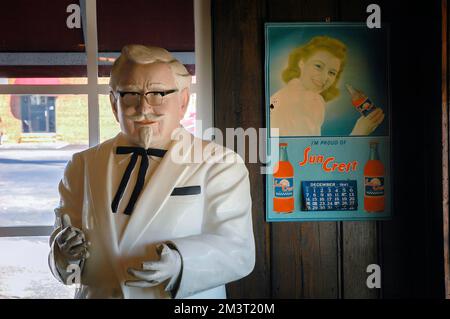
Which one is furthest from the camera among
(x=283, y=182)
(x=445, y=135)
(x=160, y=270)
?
(x=283, y=182)

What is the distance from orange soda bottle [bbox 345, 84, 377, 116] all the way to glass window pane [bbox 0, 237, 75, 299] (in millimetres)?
1466

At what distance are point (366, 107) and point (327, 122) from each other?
6.9 inches

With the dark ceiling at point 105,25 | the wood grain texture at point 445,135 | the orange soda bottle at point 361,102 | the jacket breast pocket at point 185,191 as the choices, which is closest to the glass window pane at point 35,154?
the dark ceiling at point 105,25

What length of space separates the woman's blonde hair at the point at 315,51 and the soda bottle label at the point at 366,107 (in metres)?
0.11

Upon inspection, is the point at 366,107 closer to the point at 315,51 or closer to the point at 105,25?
the point at 315,51

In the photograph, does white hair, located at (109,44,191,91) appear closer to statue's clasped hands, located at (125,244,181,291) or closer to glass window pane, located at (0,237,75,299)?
statue's clasped hands, located at (125,244,181,291)

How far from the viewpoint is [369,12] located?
1942mm

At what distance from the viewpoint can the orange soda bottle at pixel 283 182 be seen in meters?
1.95

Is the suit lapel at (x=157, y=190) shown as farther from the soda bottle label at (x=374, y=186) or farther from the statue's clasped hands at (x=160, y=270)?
the soda bottle label at (x=374, y=186)

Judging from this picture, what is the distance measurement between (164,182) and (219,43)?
78 cm

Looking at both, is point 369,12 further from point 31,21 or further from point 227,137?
point 31,21

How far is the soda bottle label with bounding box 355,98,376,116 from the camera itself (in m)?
1.95

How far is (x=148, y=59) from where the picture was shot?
1.42 m

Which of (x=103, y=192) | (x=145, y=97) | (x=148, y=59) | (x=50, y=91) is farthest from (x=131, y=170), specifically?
(x=50, y=91)
